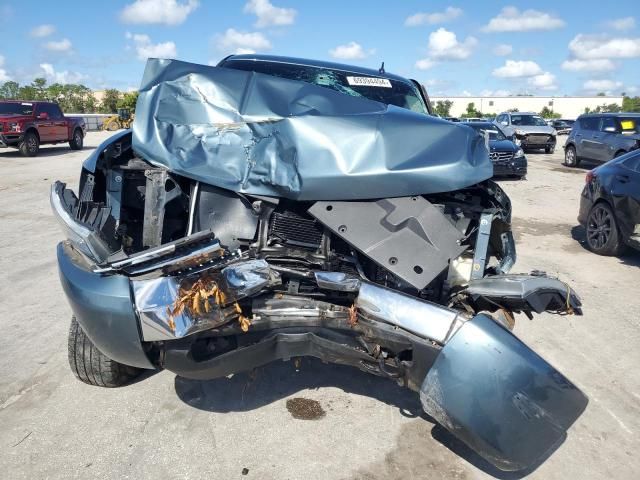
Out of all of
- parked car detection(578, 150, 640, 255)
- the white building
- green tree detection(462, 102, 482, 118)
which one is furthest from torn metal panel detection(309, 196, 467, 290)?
the white building

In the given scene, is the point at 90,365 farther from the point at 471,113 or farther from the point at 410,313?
the point at 471,113

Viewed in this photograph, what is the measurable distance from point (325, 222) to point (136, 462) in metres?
1.58

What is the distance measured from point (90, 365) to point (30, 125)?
15.6 metres

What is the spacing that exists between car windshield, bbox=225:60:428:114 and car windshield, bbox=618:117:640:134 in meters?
12.5

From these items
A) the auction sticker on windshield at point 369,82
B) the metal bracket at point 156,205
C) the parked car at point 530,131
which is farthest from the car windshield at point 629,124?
the metal bracket at point 156,205

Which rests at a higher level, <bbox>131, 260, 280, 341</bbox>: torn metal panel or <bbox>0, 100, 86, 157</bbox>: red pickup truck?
<bbox>0, 100, 86, 157</bbox>: red pickup truck

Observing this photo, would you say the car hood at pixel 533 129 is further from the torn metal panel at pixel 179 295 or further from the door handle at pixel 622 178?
the torn metal panel at pixel 179 295

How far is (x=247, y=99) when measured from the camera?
2.91 m

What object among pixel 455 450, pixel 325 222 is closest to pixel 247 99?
pixel 325 222

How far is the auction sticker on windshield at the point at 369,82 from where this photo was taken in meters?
4.32

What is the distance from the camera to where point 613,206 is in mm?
6227

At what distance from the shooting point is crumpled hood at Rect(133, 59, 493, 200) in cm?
258

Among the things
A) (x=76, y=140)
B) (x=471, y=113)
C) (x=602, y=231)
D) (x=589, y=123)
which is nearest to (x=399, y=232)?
(x=602, y=231)

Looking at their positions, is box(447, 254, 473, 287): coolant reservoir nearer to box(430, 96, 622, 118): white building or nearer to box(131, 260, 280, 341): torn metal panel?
box(131, 260, 280, 341): torn metal panel
